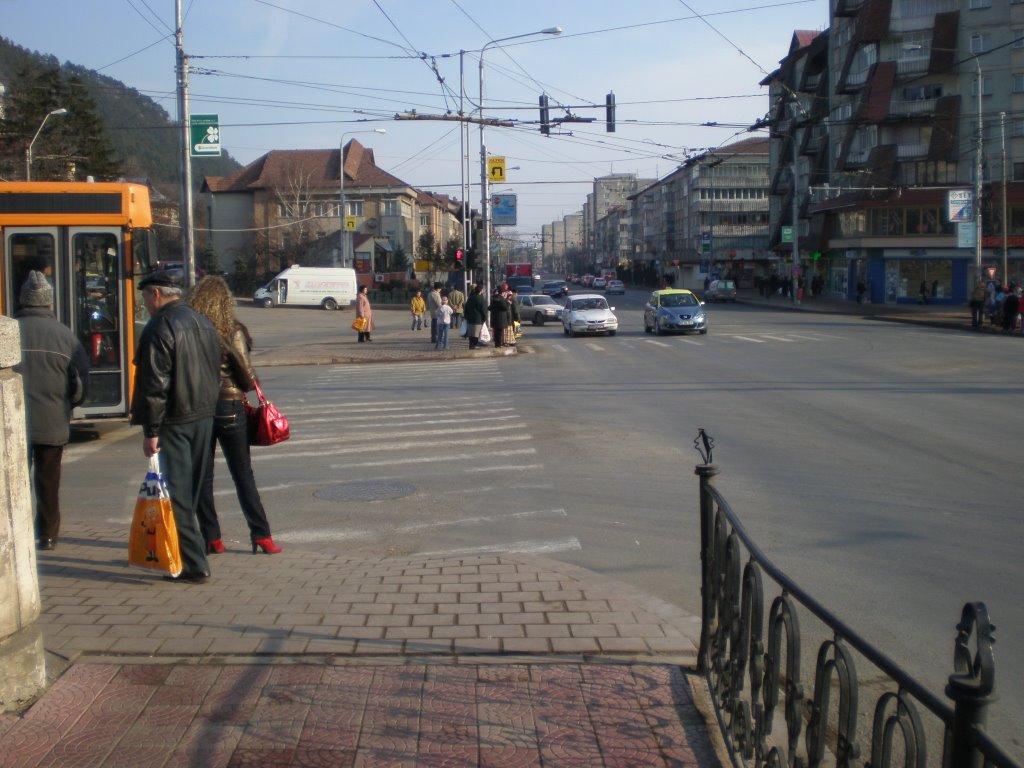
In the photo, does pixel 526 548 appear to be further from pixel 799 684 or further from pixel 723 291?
pixel 723 291

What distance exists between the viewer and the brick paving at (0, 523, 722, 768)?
394cm

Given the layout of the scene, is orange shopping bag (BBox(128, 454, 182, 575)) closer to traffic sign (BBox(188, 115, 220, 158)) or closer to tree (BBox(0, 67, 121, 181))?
traffic sign (BBox(188, 115, 220, 158))

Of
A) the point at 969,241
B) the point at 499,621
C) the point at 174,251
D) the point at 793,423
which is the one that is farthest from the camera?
the point at 174,251

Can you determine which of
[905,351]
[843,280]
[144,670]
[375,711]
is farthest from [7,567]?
[843,280]

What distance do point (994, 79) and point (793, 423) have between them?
52.6 m

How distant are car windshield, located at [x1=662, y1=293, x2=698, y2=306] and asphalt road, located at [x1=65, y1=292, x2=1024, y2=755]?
52.1 feet

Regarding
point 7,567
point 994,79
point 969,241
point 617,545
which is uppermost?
point 994,79

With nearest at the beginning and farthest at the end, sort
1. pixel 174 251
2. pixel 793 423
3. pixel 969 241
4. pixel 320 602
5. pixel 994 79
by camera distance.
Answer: pixel 320 602, pixel 793 423, pixel 969 241, pixel 994 79, pixel 174 251

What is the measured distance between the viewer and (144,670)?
4766 mm

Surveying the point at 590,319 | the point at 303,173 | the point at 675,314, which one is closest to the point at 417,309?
the point at 590,319

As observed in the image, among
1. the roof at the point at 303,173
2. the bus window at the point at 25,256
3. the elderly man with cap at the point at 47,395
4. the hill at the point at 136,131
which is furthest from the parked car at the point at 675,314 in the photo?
the hill at the point at 136,131

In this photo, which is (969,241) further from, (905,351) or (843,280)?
(843,280)

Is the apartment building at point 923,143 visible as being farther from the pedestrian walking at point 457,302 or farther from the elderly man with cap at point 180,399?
the elderly man with cap at point 180,399

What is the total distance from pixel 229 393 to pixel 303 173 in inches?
3190
